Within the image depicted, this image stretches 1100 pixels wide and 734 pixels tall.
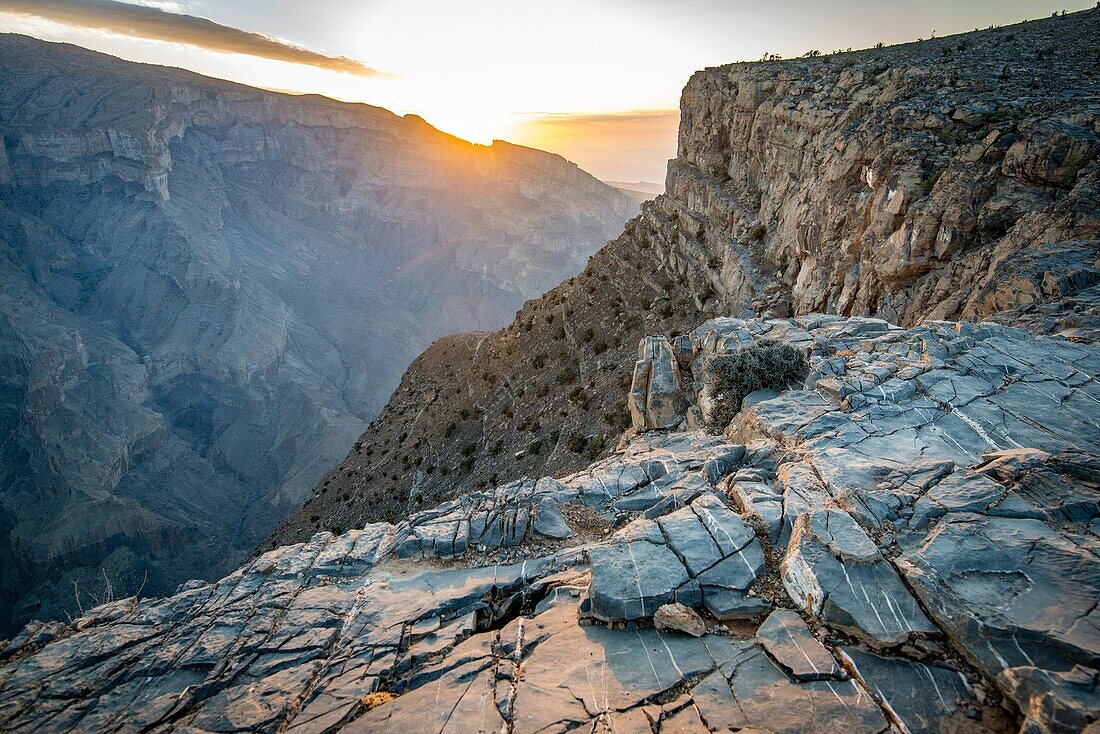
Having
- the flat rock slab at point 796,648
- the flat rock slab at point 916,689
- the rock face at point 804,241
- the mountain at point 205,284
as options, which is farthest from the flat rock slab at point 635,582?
the mountain at point 205,284

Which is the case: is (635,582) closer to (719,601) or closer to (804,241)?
(719,601)

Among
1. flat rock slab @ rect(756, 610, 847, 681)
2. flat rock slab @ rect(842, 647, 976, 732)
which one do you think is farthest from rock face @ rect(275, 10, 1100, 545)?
flat rock slab @ rect(842, 647, 976, 732)

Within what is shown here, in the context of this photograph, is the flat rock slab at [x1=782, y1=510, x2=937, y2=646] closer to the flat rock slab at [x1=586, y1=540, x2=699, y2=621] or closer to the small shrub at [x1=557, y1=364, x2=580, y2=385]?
the flat rock slab at [x1=586, y1=540, x2=699, y2=621]

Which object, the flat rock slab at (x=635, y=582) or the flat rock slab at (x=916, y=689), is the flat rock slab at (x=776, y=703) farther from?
the flat rock slab at (x=635, y=582)

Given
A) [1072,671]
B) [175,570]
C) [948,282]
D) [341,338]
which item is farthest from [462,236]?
[1072,671]

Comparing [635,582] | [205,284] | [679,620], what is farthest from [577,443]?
[205,284]

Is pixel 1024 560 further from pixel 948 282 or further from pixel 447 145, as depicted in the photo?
pixel 447 145
